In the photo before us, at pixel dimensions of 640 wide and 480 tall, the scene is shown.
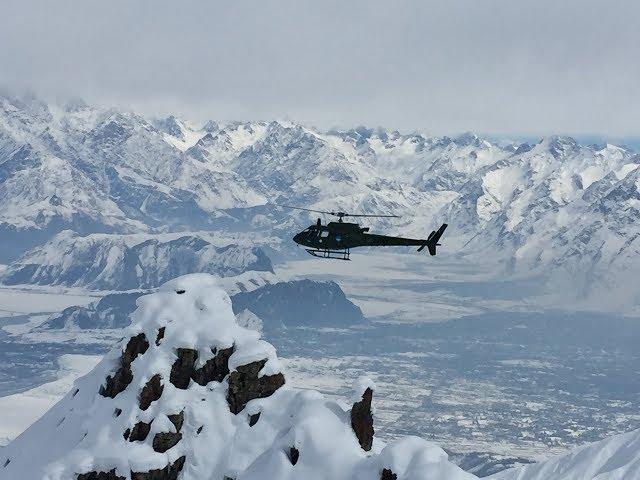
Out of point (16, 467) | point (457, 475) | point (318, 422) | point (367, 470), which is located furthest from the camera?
point (16, 467)

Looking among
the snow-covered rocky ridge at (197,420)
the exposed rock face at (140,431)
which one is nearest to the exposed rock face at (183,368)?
the snow-covered rocky ridge at (197,420)

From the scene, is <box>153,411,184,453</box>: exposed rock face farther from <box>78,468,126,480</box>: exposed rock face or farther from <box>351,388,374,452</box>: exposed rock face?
<box>351,388,374,452</box>: exposed rock face

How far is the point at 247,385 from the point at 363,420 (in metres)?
14.7

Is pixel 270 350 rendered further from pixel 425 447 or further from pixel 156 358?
pixel 425 447

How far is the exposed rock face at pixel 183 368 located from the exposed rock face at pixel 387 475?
27765 mm

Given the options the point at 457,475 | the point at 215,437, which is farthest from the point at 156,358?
the point at 457,475

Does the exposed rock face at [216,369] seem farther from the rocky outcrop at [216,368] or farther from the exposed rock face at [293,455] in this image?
the exposed rock face at [293,455]

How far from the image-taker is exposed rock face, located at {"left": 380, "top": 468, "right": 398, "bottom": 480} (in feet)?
266

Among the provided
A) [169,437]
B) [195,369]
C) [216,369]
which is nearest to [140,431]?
[169,437]

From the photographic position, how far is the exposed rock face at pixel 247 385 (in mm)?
96312

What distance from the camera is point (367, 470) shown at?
84.1 meters

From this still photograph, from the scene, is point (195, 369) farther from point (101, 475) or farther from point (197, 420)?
point (101, 475)

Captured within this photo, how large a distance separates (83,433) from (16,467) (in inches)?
409

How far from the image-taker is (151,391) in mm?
93875
